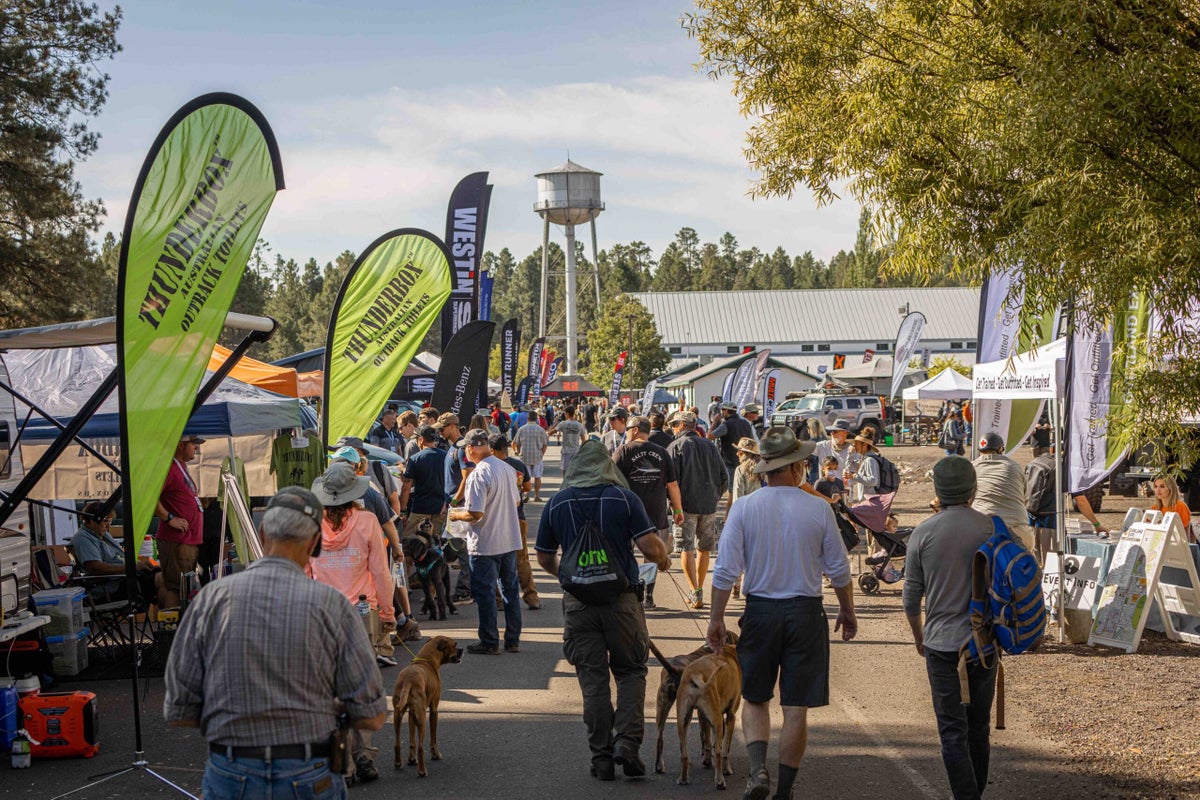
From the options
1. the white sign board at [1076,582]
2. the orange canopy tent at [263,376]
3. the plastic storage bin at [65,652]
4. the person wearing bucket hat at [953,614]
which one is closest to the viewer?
the person wearing bucket hat at [953,614]

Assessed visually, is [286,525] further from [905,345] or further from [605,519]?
[905,345]

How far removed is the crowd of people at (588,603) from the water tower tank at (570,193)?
2589 inches

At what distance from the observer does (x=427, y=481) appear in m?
11.9

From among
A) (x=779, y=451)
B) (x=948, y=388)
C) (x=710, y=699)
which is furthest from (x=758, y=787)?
(x=948, y=388)

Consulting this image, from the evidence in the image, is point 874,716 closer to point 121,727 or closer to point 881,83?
point 881,83

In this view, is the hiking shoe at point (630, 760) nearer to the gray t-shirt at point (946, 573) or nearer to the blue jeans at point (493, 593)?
the gray t-shirt at point (946, 573)

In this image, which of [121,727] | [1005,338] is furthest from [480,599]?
[1005,338]

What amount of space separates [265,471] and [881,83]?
10.3 m

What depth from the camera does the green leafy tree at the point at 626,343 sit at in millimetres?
78312

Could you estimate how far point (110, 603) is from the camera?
9.65m

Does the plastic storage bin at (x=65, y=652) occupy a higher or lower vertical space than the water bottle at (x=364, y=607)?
lower

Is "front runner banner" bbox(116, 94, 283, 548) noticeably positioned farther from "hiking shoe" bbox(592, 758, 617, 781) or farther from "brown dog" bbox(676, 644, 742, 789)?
"brown dog" bbox(676, 644, 742, 789)

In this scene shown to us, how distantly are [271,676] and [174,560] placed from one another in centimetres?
733

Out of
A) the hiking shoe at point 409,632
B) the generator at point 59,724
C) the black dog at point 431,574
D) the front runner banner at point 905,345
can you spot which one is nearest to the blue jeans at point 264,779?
the generator at point 59,724
